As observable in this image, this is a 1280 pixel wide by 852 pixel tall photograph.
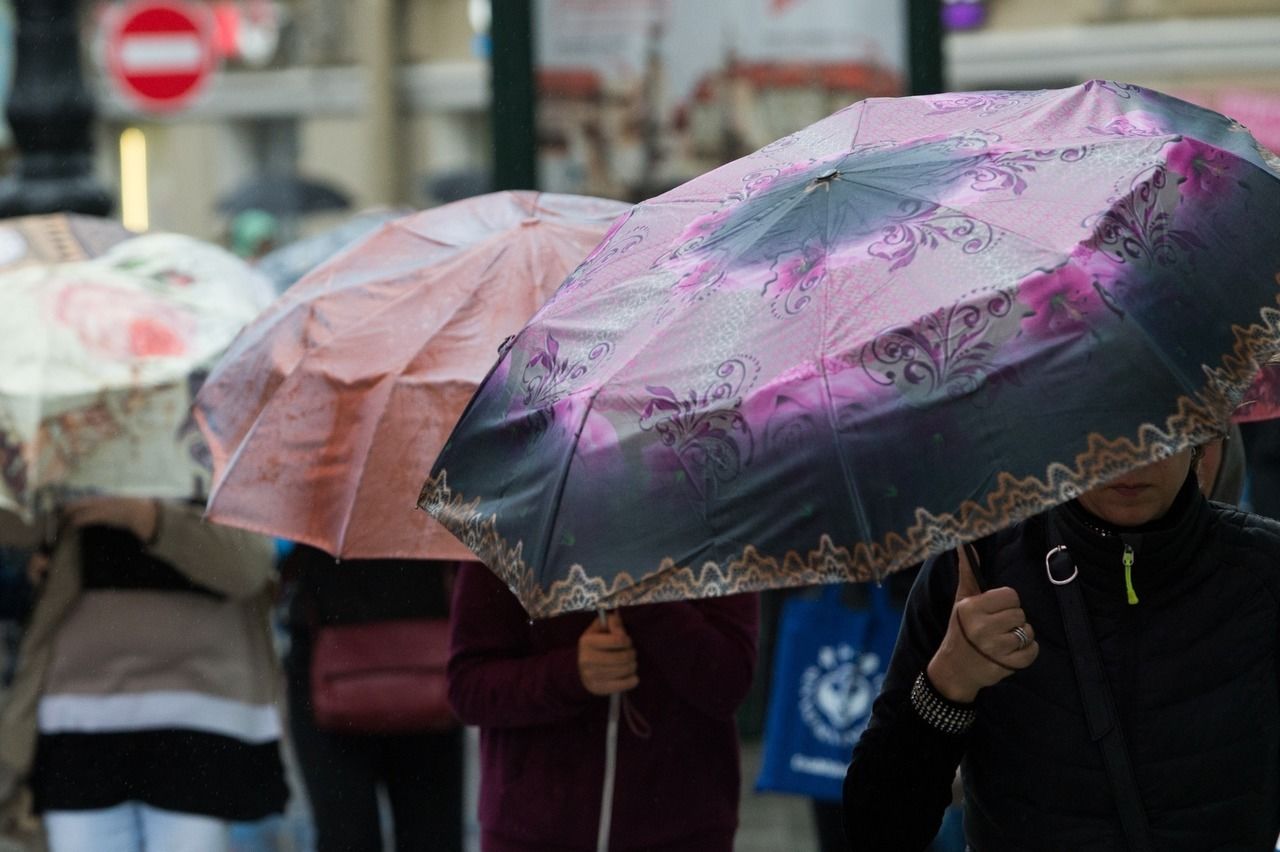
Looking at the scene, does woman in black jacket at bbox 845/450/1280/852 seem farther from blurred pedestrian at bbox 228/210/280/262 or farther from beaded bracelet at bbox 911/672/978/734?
blurred pedestrian at bbox 228/210/280/262

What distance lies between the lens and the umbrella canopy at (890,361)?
2.36m

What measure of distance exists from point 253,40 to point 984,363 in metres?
27.0

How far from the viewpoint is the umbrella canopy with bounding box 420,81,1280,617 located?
2.36 m

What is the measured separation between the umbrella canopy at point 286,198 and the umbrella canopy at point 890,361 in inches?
797

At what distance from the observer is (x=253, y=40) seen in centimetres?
2830

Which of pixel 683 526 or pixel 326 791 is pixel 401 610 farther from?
pixel 683 526

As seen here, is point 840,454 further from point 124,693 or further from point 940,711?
point 124,693

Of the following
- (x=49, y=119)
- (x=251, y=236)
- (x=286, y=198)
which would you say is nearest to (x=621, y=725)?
(x=49, y=119)

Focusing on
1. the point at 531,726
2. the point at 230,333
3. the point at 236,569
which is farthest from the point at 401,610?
the point at 531,726

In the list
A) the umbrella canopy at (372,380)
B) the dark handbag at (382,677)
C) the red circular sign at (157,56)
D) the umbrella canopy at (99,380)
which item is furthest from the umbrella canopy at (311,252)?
the red circular sign at (157,56)

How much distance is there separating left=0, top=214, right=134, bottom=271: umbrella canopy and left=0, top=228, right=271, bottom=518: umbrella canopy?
0.12 m

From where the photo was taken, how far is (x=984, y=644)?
2.71 metres

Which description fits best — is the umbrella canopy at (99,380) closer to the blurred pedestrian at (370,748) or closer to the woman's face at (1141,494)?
the blurred pedestrian at (370,748)

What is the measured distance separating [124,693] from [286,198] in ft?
59.5
